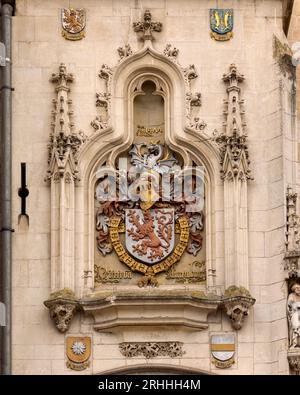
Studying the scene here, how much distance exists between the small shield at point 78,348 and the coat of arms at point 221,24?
526 centimetres

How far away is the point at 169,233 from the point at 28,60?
350cm

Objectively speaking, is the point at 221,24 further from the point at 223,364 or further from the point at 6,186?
the point at 223,364

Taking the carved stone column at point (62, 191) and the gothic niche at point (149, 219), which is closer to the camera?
the carved stone column at point (62, 191)

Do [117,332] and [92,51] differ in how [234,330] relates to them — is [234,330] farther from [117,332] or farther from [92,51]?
[92,51]

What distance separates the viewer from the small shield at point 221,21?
4522 cm

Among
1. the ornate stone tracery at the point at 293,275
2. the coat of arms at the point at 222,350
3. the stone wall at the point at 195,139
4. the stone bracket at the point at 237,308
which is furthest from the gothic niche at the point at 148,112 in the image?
the coat of arms at the point at 222,350

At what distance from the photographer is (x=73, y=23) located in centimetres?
4512

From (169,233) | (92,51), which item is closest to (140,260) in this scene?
(169,233)

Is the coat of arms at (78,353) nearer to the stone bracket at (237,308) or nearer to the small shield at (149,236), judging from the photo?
the small shield at (149,236)

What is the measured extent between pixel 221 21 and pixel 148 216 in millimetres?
3330

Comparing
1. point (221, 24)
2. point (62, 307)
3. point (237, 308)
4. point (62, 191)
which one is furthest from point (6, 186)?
point (221, 24)

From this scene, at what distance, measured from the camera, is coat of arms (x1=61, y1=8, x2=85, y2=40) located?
4509 cm

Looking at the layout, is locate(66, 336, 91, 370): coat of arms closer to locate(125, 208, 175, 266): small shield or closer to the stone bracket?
locate(125, 208, 175, 266): small shield

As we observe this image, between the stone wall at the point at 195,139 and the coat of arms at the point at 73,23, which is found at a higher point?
the coat of arms at the point at 73,23
